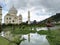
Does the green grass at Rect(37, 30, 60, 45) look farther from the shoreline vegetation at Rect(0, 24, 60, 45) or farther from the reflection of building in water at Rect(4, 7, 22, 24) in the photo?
the reflection of building in water at Rect(4, 7, 22, 24)

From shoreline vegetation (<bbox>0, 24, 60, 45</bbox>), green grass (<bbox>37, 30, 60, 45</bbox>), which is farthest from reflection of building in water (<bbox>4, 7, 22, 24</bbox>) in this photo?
green grass (<bbox>37, 30, 60, 45</bbox>)

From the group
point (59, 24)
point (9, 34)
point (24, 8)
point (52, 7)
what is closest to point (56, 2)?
point (52, 7)

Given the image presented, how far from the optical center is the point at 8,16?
3.10 metres

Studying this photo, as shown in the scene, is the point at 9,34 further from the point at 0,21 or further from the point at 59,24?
the point at 59,24

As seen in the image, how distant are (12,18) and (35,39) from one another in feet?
1.84

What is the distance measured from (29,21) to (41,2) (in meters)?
0.41

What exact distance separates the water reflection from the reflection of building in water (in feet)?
1.05

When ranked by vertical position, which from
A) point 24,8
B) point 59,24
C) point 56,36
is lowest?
point 56,36

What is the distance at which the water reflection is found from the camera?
2.91m

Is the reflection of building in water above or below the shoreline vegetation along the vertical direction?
above

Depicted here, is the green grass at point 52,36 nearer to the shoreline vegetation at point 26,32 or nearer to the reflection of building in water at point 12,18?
the shoreline vegetation at point 26,32

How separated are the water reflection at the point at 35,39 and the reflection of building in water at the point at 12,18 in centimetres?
32

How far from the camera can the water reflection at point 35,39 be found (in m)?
2.91

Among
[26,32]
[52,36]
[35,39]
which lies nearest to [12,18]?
[26,32]
